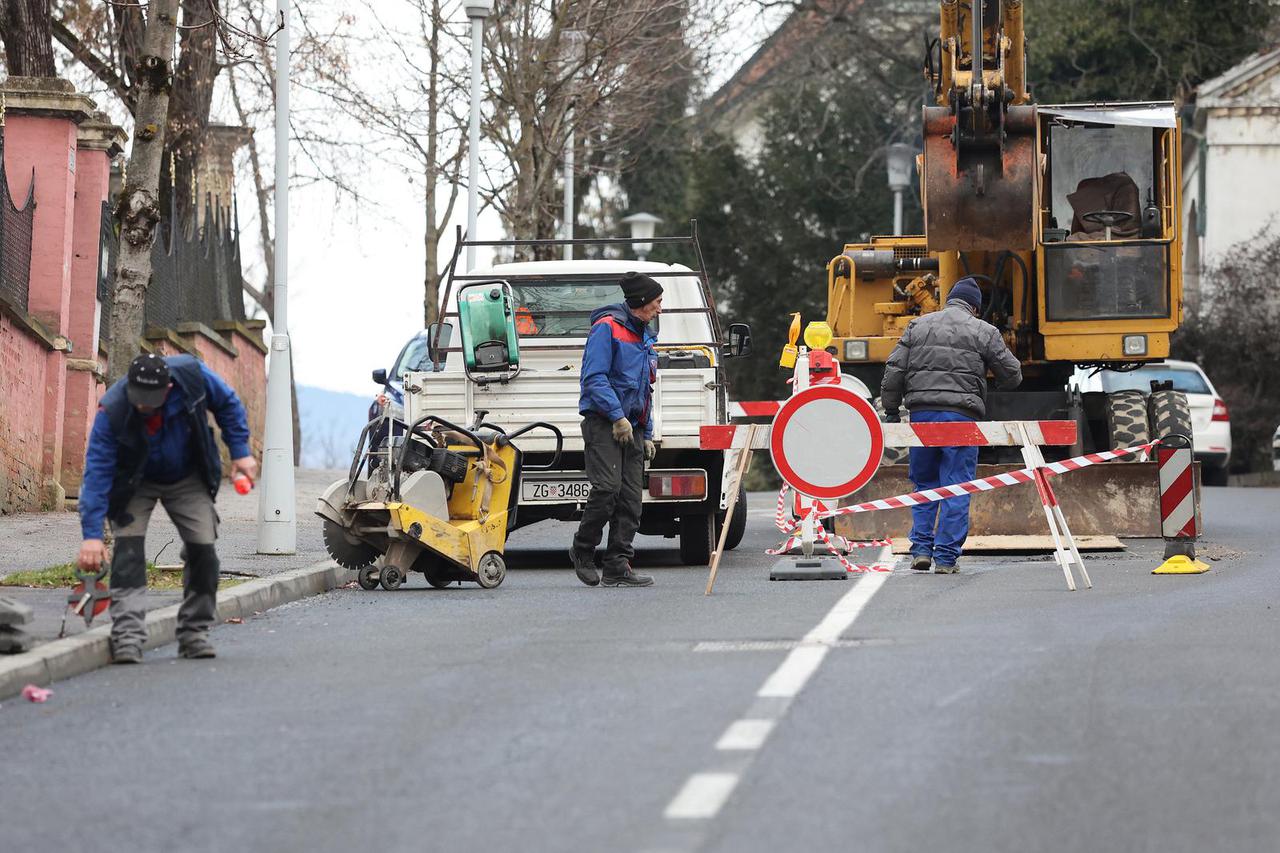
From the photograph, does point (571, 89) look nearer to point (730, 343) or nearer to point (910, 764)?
point (730, 343)

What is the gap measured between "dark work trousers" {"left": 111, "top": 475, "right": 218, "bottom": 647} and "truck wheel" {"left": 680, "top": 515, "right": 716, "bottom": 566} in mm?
5730

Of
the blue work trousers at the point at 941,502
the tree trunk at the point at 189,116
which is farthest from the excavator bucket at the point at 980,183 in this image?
the tree trunk at the point at 189,116

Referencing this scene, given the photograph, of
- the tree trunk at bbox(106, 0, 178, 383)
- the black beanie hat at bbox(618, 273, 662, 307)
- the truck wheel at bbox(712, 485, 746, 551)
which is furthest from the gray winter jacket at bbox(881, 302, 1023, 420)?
the tree trunk at bbox(106, 0, 178, 383)

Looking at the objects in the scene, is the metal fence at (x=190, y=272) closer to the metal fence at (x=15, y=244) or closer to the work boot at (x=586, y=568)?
the metal fence at (x=15, y=244)

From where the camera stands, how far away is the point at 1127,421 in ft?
59.3

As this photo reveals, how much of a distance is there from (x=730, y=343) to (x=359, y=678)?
7.41 meters

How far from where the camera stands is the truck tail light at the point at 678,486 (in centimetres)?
1468

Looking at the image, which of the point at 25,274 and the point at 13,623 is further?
the point at 25,274

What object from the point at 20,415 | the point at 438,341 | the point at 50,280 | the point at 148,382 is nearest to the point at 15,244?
the point at 50,280

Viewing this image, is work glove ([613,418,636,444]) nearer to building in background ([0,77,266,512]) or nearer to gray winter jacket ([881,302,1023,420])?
gray winter jacket ([881,302,1023,420])

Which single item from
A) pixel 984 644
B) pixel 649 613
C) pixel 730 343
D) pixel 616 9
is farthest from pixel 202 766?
pixel 616 9

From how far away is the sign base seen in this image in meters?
13.3

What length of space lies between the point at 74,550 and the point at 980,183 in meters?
7.00

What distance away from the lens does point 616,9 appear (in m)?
31.6
